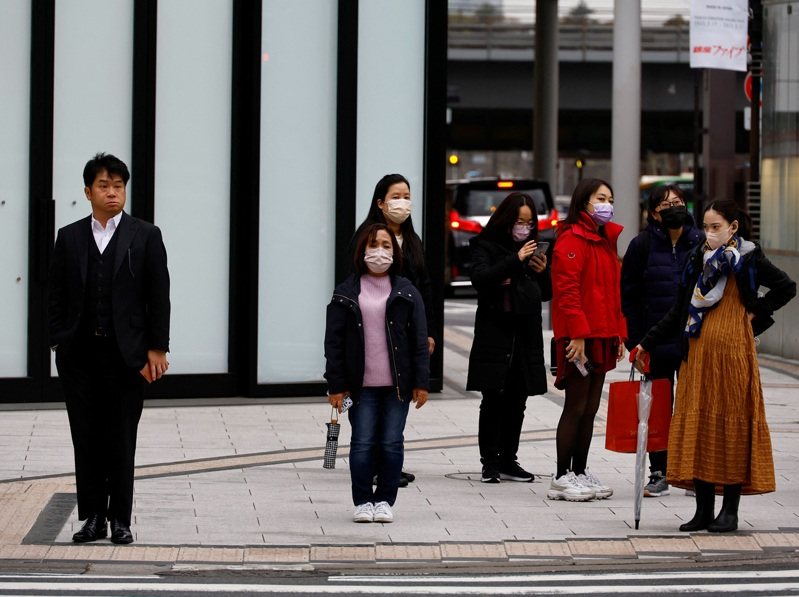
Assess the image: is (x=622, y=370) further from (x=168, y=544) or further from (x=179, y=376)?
(x=168, y=544)

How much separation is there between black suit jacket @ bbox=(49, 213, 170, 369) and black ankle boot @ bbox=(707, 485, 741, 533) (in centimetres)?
268

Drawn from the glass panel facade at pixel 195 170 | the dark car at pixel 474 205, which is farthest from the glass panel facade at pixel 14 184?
the dark car at pixel 474 205

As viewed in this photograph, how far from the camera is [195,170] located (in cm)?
1288

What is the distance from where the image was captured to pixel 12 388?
492 inches

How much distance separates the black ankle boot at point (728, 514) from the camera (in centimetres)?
782

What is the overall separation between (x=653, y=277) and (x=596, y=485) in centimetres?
119

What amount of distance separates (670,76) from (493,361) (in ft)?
124

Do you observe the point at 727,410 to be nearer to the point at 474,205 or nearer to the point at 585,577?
the point at 585,577

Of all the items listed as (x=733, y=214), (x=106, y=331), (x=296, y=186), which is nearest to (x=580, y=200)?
(x=733, y=214)

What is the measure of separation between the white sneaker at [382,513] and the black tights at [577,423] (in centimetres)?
120

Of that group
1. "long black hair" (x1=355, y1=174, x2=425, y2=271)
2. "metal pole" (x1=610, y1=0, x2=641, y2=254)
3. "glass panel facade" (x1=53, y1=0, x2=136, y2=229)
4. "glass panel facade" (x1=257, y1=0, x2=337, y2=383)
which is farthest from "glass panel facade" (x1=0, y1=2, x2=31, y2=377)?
"metal pole" (x1=610, y1=0, x2=641, y2=254)

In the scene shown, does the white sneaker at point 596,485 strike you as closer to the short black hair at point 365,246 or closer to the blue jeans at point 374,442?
the blue jeans at point 374,442

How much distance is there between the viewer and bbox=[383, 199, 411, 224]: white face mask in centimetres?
→ 891

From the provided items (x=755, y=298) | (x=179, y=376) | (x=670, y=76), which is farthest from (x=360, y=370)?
(x=670, y=76)
